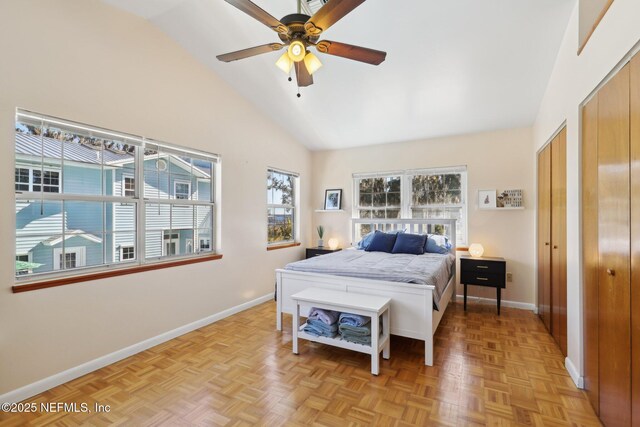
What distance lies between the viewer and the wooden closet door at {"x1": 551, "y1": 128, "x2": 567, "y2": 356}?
2.56 m

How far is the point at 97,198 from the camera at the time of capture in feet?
8.52

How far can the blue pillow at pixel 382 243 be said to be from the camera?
13.9ft

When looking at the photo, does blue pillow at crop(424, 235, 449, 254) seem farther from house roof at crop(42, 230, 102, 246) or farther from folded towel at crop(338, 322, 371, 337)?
house roof at crop(42, 230, 102, 246)

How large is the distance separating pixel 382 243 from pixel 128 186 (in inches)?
123

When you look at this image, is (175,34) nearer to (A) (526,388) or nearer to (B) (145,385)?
(B) (145,385)

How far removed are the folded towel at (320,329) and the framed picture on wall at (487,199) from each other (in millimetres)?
2822

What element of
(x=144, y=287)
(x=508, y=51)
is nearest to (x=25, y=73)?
(x=144, y=287)

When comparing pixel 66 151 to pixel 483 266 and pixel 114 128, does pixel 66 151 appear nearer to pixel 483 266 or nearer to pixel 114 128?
pixel 114 128

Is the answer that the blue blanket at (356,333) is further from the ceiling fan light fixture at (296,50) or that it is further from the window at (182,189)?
the window at (182,189)

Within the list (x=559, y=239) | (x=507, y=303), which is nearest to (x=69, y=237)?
(x=559, y=239)

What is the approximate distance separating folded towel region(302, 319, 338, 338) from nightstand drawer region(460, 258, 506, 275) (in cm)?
220

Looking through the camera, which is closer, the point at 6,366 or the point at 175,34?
the point at 6,366

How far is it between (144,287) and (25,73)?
6.17 feet

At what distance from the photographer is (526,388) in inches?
85.9
